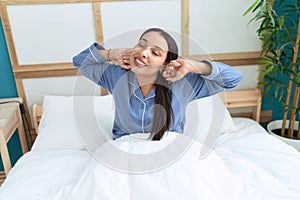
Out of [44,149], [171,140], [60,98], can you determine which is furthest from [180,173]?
[60,98]

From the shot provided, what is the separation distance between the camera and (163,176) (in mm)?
1031

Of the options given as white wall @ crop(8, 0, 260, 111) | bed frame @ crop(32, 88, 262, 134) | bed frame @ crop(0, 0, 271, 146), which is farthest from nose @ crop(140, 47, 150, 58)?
bed frame @ crop(32, 88, 262, 134)

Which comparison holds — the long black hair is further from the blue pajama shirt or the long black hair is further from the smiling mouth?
the smiling mouth

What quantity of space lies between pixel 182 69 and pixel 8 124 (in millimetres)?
1093

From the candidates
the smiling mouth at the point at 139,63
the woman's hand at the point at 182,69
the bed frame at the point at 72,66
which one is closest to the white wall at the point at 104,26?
the bed frame at the point at 72,66

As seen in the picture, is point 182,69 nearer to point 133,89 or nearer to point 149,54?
point 149,54

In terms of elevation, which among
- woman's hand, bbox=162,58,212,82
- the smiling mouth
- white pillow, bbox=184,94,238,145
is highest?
the smiling mouth

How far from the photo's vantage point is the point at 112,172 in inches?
→ 41.3

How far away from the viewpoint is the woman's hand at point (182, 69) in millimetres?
1055

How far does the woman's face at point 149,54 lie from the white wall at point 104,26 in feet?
2.38

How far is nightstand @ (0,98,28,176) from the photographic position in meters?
1.54

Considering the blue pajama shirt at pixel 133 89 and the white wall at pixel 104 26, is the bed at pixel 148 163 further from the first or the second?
the white wall at pixel 104 26

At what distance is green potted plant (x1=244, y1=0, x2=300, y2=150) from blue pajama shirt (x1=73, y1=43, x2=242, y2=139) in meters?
0.66

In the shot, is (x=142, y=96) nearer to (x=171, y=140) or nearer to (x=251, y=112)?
(x=171, y=140)
